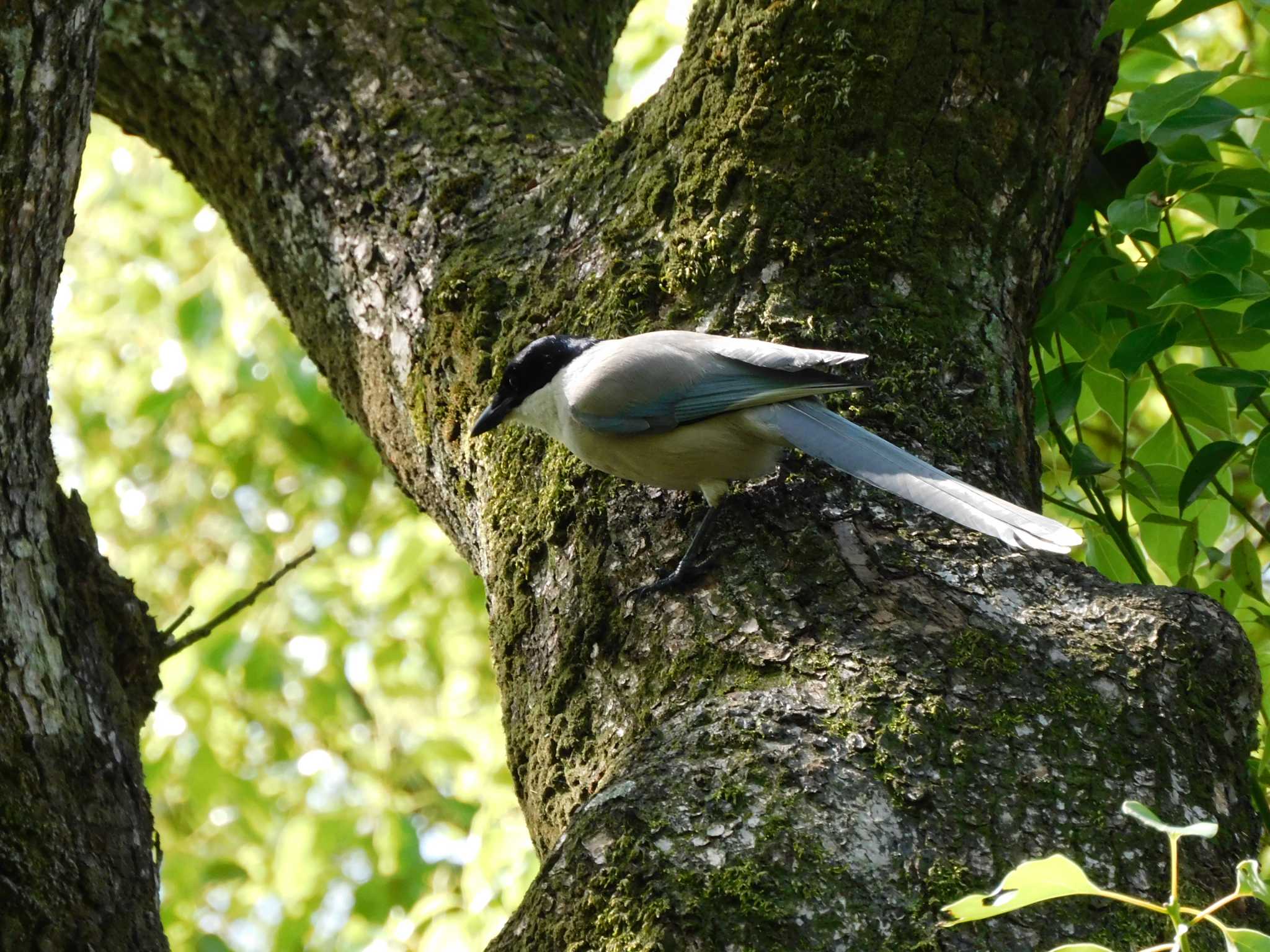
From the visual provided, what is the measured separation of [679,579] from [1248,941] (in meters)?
1.13

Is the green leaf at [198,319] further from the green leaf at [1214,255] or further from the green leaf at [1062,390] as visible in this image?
the green leaf at [1214,255]

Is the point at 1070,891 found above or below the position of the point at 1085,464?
below

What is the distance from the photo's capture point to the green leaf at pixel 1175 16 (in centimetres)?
249

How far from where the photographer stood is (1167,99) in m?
2.45

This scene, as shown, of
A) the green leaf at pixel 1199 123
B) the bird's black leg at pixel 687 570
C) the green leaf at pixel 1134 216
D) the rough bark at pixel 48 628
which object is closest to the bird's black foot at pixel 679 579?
the bird's black leg at pixel 687 570

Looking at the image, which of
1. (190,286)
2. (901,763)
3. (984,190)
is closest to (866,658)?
(901,763)

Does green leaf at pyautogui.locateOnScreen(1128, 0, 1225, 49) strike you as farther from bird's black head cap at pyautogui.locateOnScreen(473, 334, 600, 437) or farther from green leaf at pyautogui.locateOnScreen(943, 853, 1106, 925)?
green leaf at pyautogui.locateOnScreen(943, 853, 1106, 925)

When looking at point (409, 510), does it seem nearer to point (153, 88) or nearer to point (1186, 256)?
point (153, 88)

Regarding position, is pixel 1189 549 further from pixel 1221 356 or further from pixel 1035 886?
pixel 1035 886

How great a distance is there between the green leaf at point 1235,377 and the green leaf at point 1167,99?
1.51 feet

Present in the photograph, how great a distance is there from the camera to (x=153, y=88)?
3375 mm

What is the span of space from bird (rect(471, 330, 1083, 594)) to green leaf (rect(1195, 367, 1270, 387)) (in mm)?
595

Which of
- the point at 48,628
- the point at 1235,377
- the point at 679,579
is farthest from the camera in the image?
the point at 1235,377

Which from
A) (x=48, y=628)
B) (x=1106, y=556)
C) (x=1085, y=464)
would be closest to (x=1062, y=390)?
(x=1085, y=464)
